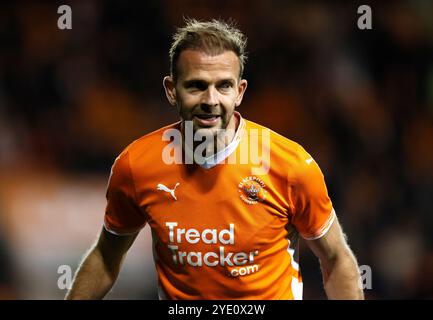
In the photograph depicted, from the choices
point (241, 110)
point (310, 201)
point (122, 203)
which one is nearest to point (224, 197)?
point (310, 201)

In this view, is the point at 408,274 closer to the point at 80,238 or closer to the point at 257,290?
the point at 80,238

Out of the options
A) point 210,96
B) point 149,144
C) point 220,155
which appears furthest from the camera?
point 149,144

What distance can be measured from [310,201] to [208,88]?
651 millimetres

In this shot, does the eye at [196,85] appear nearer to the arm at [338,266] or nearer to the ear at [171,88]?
the ear at [171,88]

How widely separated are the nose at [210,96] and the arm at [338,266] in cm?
78

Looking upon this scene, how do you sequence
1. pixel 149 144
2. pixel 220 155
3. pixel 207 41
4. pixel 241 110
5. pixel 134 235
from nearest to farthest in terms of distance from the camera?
1. pixel 207 41
2. pixel 220 155
3. pixel 149 144
4. pixel 134 235
5. pixel 241 110

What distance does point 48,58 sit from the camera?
748 centimetres

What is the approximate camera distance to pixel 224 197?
340cm

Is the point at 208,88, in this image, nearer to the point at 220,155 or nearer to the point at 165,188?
the point at 220,155

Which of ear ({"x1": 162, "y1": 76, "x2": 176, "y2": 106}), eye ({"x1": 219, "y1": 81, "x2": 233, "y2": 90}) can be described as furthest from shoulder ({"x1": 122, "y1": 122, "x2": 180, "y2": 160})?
eye ({"x1": 219, "y1": 81, "x2": 233, "y2": 90})

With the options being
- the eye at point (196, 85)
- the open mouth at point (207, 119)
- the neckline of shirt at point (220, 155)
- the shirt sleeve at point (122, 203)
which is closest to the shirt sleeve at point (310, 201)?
the neckline of shirt at point (220, 155)

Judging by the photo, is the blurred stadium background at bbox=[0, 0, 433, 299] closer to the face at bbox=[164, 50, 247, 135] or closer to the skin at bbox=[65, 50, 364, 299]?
the skin at bbox=[65, 50, 364, 299]

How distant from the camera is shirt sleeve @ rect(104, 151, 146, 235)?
3514 millimetres
